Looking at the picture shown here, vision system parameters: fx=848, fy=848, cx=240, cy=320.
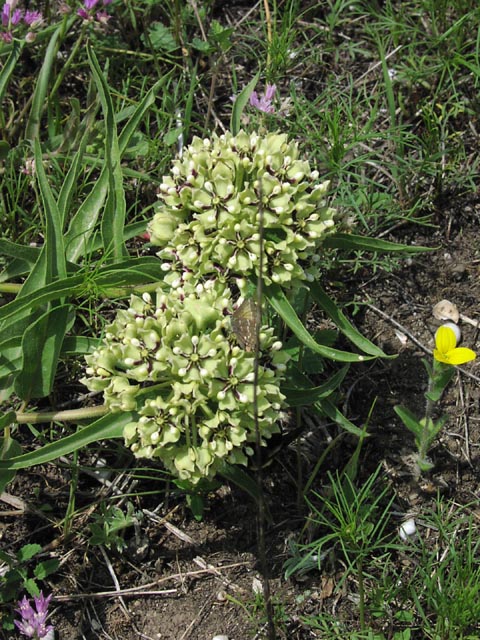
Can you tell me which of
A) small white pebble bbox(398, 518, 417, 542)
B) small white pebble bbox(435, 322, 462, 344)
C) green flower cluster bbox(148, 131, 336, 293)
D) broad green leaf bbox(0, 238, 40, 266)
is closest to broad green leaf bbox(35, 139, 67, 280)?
broad green leaf bbox(0, 238, 40, 266)

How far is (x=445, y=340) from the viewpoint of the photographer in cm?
299

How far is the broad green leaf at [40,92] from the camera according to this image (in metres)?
3.90

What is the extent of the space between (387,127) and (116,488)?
225cm

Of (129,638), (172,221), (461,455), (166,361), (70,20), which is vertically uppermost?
(70,20)

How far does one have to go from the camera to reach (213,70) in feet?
14.1

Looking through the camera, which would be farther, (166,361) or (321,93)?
(321,93)

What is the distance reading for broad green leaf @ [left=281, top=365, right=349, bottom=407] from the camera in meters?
2.97

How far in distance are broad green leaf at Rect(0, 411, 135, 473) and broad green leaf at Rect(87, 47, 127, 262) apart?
1.99 feet

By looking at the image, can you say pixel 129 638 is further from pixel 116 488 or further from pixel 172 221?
pixel 172 221

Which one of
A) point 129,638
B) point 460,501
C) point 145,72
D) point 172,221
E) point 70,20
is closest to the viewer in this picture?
point 172,221

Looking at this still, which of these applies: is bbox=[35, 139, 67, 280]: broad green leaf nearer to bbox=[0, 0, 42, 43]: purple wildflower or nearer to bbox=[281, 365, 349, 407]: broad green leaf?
bbox=[281, 365, 349, 407]: broad green leaf

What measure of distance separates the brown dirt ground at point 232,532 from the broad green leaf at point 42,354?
56 centimetres

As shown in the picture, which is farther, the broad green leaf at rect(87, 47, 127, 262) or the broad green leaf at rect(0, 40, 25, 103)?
the broad green leaf at rect(0, 40, 25, 103)

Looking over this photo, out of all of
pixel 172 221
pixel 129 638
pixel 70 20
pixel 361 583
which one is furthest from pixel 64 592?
pixel 70 20
